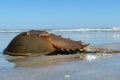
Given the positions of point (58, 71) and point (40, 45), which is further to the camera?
point (40, 45)

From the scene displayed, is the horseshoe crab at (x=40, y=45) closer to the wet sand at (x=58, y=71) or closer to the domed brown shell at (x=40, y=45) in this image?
the domed brown shell at (x=40, y=45)

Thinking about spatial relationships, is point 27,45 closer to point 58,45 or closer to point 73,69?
point 58,45

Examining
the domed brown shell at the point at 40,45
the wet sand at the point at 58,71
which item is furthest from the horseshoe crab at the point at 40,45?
the wet sand at the point at 58,71

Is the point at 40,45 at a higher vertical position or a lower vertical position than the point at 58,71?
higher

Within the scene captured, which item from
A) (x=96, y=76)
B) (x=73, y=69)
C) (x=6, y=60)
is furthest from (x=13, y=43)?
(x=96, y=76)

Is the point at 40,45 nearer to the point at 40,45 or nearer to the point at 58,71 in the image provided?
the point at 40,45

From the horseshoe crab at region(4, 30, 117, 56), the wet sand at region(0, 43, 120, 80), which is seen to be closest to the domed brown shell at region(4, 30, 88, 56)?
the horseshoe crab at region(4, 30, 117, 56)

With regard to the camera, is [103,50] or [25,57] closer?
[25,57]

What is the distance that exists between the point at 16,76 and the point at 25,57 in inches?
110

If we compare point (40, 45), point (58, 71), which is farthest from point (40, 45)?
point (58, 71)

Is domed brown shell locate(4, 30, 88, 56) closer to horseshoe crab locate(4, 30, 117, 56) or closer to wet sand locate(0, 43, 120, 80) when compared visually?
horseshoe crab locate(4, 30, 117, 56)

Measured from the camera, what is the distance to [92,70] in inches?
216

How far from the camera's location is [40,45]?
819 centimetres

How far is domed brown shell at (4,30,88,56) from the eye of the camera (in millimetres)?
8148
